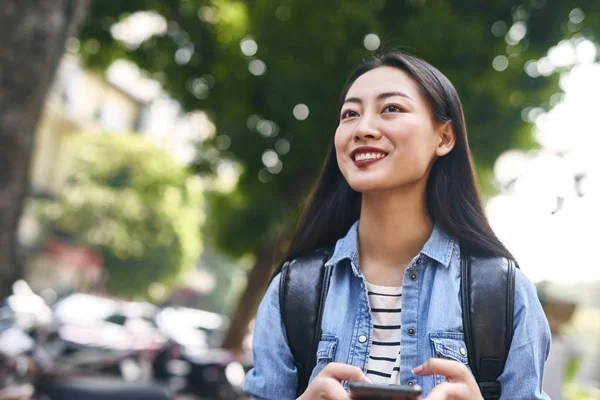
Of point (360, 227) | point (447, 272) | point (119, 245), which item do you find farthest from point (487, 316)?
point (119, 245)

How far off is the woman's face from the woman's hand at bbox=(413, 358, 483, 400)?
48 cm

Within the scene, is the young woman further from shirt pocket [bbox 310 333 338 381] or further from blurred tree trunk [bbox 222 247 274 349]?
blurred tree trunk [bbox 222 247 274 349]

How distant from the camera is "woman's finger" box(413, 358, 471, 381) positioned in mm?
1437

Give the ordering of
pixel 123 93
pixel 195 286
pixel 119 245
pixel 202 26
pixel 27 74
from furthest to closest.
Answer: pixel 195 286
pixel 123 93
pixel 119 245
pixel 202 26
pixel 27 74

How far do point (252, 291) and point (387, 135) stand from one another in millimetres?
11305

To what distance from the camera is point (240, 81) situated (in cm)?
1114

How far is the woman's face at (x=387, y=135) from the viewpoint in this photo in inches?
69.4

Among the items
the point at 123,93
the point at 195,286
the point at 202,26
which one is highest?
the point at 123,93

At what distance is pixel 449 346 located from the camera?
5.30ft

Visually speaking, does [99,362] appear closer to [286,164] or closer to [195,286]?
[286,164]

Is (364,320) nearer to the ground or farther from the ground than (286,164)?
nearer to the ground

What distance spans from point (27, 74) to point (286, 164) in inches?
216

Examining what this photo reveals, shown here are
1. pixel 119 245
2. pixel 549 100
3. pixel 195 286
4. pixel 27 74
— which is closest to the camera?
pixel 27 74

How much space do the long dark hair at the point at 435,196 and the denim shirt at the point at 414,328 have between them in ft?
0.21
